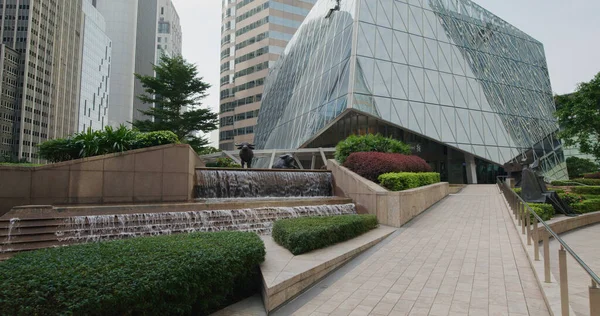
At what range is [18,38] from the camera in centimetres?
8619

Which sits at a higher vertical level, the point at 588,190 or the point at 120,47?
the point at 120,47

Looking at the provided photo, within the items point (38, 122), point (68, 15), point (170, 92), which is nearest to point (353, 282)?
point (170, 92)

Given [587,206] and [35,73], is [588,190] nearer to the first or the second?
[587,206]

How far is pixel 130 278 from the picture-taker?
396cm

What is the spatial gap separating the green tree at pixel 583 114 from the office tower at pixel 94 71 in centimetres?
12100

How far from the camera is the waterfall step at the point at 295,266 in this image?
5.37 m

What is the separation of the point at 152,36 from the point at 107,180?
548 ft

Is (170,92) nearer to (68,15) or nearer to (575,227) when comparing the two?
(575,227)

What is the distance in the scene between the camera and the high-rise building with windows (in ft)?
229

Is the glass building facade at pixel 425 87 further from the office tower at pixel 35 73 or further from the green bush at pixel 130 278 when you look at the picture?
the office tower at pixel 35 73

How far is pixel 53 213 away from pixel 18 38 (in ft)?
343

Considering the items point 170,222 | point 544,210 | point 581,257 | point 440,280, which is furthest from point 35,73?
point 581,257

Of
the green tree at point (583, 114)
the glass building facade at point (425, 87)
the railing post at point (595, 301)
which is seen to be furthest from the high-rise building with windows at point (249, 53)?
the railing post at point (595, 301)

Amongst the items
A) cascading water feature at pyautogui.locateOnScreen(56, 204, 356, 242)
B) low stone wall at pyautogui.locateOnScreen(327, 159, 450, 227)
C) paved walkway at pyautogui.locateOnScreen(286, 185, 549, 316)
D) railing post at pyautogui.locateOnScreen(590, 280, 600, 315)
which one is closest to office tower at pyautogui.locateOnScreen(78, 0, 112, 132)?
low stone wall at pyautogui.locateOnScreen(327, 159, 450, 227)
